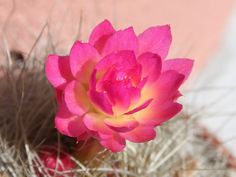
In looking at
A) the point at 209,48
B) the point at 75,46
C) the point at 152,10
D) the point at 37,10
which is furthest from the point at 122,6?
the point at 75,46

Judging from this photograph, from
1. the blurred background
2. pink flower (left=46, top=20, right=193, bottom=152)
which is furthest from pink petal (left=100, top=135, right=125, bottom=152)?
the blurred background

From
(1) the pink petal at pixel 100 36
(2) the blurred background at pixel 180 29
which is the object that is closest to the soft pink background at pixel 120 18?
(2) the blurred background at pixel 180 29

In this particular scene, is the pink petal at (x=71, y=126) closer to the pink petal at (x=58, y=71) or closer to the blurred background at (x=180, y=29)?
the pink petal at (x=58, y=71)

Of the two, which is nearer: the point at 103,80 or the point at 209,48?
the point at 103,80

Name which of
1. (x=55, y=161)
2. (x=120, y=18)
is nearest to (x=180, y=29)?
(x=120, y=18)

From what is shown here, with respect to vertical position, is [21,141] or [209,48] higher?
[21,141]

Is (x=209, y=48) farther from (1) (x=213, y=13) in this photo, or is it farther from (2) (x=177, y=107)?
A: (2) (x=177, y=107)

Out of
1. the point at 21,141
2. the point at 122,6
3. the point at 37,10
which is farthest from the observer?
the point at 122,6
